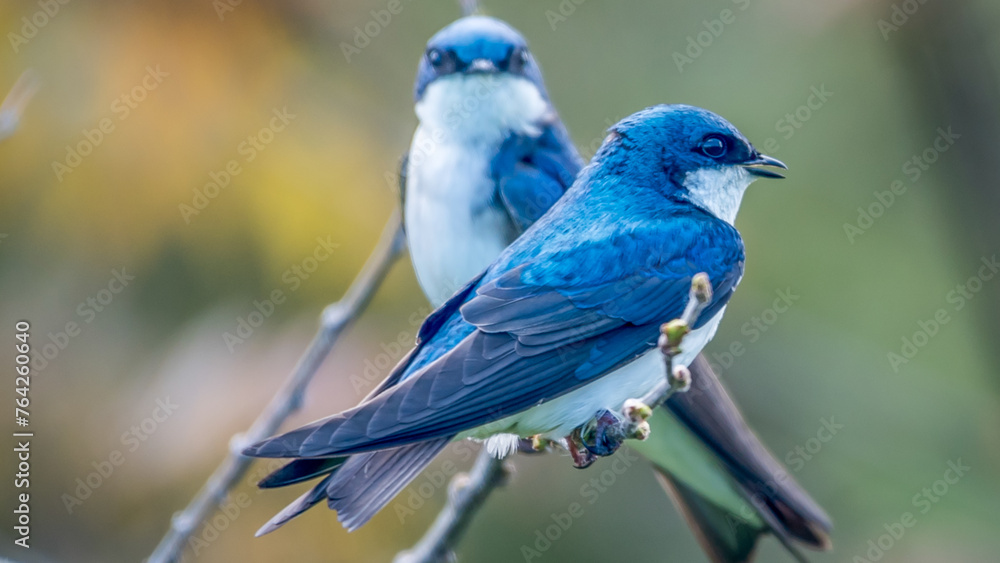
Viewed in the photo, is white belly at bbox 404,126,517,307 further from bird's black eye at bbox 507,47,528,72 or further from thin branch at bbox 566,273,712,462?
thin branch at bbox 566,273,712,462

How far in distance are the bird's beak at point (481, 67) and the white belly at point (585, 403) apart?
46.3 inches

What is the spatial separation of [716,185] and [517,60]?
0.98 m

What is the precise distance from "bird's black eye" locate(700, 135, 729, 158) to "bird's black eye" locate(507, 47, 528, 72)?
0.94 m

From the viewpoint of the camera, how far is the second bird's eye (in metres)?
2.49

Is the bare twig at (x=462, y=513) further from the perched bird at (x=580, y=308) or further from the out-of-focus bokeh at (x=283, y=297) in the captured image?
the out-of-focus bokeh at (x=283, y=297)

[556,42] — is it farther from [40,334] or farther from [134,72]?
[40,334]

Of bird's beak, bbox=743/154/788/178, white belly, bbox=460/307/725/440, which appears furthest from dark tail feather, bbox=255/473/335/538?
bird's beak, bbox=743/154/788/178

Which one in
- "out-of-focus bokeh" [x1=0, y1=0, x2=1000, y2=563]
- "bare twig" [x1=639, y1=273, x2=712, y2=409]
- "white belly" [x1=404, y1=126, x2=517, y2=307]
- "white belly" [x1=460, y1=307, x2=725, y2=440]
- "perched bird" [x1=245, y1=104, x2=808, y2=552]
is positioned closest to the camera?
"bare twig" [x1=639, y1=273, x2=712, y2=409]

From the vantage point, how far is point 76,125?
3623mm

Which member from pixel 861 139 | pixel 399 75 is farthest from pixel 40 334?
pixel 861 139

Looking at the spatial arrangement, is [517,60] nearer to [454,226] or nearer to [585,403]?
[454,226]

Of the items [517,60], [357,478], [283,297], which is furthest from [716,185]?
[283,297]

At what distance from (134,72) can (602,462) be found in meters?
2.31

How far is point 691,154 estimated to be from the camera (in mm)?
2521
